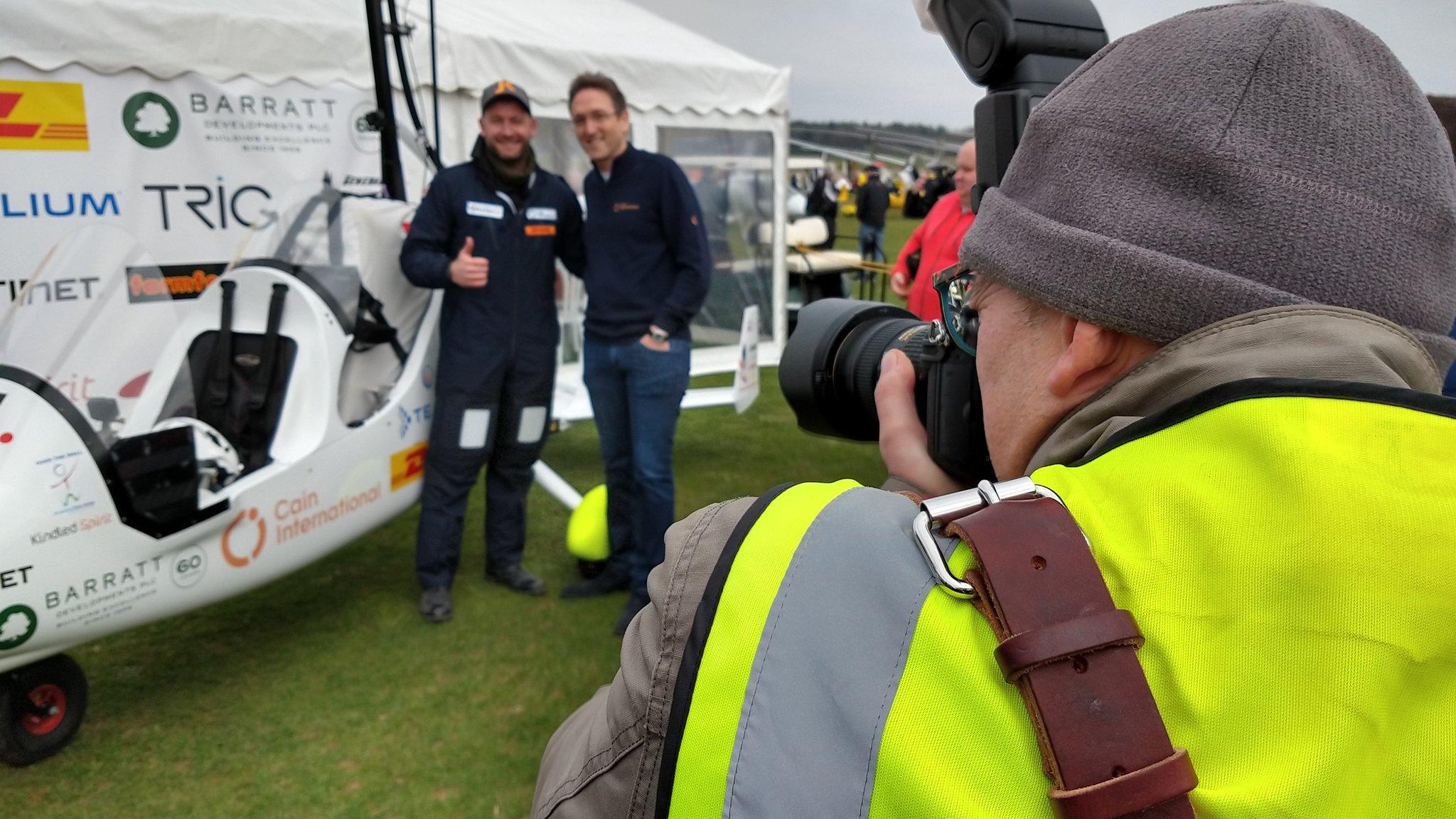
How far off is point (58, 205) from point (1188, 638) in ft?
13.1

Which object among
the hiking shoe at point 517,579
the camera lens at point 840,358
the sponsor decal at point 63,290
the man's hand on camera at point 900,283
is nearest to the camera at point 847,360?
the camera lens at point 840,358

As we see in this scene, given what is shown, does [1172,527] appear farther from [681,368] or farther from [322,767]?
[681,368]

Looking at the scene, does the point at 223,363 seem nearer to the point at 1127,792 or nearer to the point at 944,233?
the point at 944,233

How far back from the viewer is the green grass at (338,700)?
2410 millimetres

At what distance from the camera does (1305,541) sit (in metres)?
0.43

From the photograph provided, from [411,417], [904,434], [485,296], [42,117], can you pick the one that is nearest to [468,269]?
[485,296]

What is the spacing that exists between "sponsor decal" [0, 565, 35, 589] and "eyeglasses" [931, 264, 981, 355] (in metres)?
2.26

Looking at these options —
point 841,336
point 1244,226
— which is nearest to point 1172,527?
point 1244,226

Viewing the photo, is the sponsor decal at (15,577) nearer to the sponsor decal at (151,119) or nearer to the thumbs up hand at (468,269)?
the thumbs up hand at (468,269)

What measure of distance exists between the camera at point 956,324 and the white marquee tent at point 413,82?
2879 mm

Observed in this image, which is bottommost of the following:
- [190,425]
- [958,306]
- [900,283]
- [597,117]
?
[190,425]

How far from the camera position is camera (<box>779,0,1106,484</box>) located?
0.89 meters

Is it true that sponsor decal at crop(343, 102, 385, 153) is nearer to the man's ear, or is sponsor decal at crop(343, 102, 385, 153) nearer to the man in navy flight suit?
the man in navy flight suit

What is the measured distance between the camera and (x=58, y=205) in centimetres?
335
